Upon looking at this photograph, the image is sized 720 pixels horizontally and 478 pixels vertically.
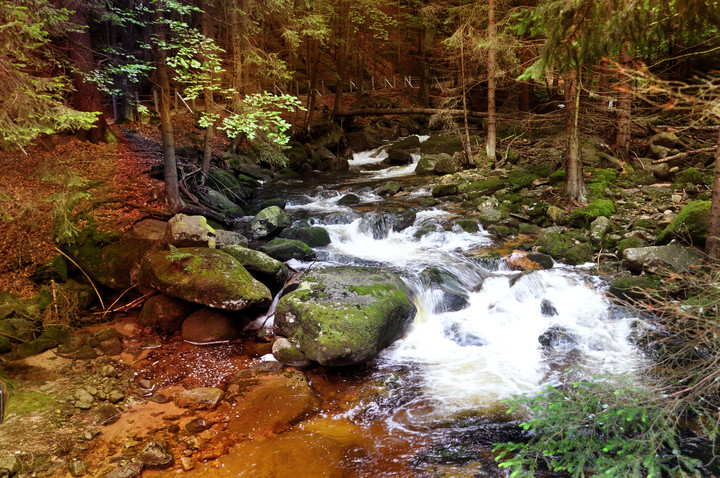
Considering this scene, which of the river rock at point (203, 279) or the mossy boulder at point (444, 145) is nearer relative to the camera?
the river rock at point (203, 279)

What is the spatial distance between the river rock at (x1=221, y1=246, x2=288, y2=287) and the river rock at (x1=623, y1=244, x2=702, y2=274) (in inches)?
288

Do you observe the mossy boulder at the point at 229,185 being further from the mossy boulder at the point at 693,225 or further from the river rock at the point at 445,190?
the mossy boulder at the point at 693,225

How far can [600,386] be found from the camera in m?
3.91

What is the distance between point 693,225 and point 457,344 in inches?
209

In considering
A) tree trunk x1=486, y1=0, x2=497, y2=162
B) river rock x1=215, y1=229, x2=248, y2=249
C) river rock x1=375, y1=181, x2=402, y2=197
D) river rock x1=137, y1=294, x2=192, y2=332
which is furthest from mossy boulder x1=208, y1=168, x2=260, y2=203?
tree trunk x1=486, y1=0, x2=497, y2=162

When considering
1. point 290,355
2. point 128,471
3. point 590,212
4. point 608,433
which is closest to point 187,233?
point 290,355

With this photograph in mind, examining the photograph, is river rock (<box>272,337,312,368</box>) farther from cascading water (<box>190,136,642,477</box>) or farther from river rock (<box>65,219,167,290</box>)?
river rock (<box>65,219,167,290</box>)

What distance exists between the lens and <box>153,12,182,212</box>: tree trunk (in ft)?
29.3

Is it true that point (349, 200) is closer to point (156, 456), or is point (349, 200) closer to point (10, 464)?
point (156, 456)

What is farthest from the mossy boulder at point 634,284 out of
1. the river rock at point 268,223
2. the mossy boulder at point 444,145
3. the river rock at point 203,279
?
the mossy boulder at point 444,145

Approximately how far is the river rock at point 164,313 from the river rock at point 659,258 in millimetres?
8970

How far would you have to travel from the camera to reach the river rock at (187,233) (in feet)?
27.8

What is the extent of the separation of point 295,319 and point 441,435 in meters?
2.96

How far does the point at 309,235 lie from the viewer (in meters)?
11.2
